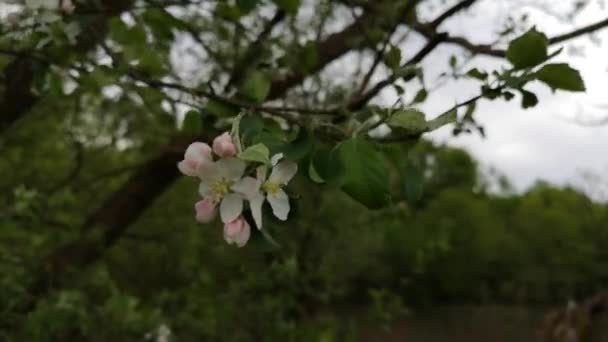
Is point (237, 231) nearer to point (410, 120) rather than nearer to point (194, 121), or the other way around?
point (410, 120)

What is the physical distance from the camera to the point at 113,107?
5.43 metres

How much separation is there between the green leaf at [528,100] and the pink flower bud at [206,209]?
0.66m

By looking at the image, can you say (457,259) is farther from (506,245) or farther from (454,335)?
(454,335)

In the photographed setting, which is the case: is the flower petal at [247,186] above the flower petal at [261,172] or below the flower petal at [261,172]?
below

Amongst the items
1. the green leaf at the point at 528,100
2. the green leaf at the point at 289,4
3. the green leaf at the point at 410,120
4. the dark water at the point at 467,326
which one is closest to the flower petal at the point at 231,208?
the green leaf at the point at 410,120

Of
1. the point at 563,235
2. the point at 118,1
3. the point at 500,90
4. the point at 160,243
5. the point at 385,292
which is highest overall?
the point at 500,90

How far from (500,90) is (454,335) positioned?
17.2 meters

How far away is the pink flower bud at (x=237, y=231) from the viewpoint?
129 centimetres

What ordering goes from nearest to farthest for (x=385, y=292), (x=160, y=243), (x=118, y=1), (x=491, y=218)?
(x=118, y=1), (x=385, y=292), (x=160, y=243), (x=491, y=218)

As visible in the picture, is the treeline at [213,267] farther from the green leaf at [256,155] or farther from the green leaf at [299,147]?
the green leaf at [256,155]

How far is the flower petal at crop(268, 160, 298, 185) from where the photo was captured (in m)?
1.28

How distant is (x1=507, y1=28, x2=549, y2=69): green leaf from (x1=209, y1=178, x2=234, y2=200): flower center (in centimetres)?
56

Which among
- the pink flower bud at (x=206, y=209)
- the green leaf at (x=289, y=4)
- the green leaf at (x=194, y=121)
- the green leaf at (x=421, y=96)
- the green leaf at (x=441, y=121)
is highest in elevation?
the green leaf at (x=441, y=121)

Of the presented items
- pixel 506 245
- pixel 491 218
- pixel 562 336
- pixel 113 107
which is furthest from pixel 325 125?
pixel 491 218
